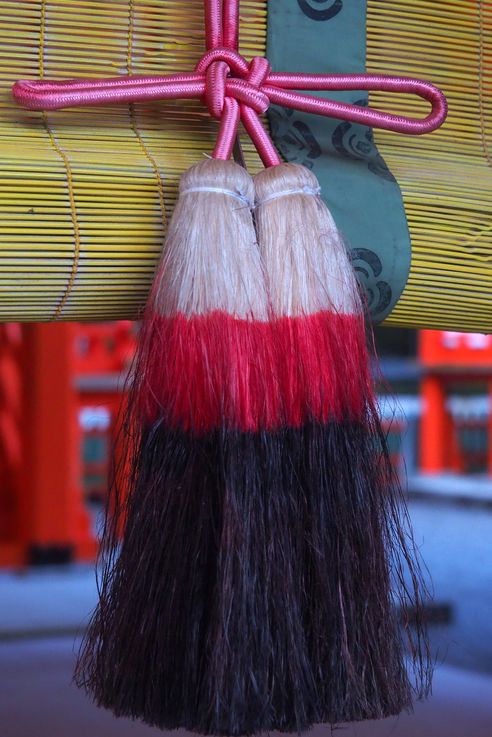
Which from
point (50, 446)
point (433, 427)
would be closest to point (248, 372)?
point (50, 446)

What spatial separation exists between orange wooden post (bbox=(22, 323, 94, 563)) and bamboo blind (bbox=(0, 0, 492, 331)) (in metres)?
2.38

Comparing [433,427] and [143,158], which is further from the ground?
[433,427]

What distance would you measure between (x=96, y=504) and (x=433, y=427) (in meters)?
2.22

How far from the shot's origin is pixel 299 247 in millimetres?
518

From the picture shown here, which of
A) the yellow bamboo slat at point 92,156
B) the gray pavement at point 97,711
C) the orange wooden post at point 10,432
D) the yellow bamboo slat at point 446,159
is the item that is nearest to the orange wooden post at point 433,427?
the orange wooden post at point 10,432

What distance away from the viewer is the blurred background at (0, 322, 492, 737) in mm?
1187

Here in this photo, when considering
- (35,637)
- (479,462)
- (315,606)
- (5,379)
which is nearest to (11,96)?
(315,606)

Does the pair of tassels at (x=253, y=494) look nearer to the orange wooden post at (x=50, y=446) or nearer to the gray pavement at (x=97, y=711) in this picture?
the gray pavement at (x=97, y=711)

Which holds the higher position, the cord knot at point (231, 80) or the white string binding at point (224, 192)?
the cord knot at point (231, 80)

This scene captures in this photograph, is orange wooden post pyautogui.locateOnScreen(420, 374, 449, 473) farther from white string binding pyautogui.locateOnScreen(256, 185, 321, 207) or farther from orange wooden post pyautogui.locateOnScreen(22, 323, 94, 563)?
white string binding pyautogui.locateOnScreen(256, 185, 321, 207)

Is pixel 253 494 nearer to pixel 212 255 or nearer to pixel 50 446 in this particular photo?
pixel 212 255

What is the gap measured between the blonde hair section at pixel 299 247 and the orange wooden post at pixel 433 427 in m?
5.42

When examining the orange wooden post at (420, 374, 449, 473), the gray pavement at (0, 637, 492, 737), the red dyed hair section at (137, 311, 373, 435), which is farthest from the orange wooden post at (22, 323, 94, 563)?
the orange wooden post at (420, 374, 449, 473)

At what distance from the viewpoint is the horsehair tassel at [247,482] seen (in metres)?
0.47
